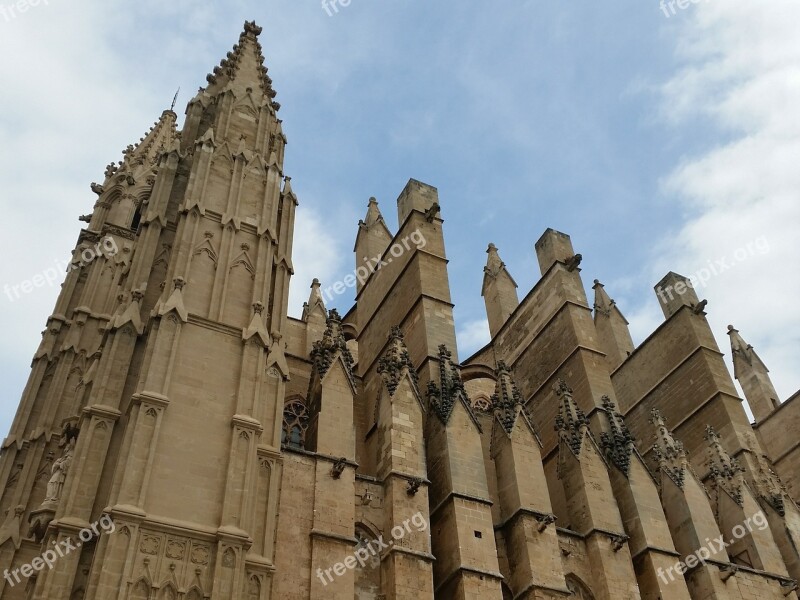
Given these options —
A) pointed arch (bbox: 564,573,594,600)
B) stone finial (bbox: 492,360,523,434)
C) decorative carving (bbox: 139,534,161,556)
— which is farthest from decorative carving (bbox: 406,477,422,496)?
decorative carving (bbox: 139,534,161,556)

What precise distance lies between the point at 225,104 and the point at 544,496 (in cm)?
1080

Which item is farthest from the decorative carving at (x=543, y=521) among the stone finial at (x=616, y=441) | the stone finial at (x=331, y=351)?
the stone finial at (x=331, y=351)

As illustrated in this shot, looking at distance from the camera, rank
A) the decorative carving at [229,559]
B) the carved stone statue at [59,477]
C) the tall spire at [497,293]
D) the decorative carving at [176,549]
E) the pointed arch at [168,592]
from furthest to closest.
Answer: the tall spire at [497,293] < the carved stone statue at [59,477] < the decorative carving at [229,559] < the decorative carving at [176,549] < the pointed arch at [168,592]

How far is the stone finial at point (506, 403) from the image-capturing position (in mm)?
15413

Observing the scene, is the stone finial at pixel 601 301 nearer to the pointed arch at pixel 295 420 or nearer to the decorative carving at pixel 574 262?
the decorative carving at pixel 574 262

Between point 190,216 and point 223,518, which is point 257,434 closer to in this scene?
point 223,518

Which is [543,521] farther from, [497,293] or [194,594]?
[497,293]

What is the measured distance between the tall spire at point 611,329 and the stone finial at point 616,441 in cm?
819

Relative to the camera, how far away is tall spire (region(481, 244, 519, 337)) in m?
25.3

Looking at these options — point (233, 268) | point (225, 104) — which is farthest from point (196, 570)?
point (225, 104)

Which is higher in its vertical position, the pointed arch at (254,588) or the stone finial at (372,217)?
the stone finial at (372,217)

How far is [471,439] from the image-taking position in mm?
14516

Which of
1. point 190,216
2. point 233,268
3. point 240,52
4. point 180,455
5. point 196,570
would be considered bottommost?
point 196,570

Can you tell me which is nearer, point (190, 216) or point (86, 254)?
point (190, 216)
